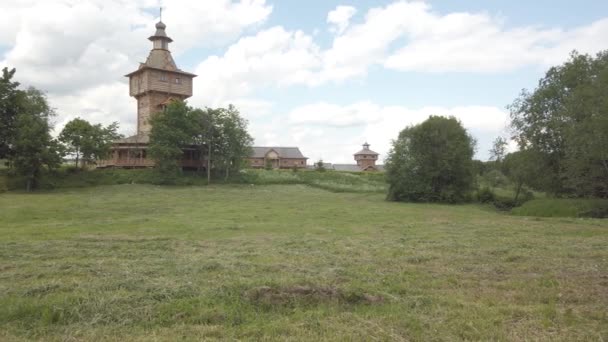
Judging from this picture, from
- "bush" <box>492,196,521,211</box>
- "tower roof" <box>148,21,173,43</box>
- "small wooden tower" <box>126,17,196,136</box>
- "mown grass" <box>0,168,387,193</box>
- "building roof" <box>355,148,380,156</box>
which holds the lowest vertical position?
"bush" <box>492,196,521,211</box>

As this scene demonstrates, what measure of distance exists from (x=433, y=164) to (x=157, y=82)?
122 ft

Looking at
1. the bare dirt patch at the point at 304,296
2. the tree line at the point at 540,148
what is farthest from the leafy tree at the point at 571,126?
the bare dirt patch at the point at 304,296

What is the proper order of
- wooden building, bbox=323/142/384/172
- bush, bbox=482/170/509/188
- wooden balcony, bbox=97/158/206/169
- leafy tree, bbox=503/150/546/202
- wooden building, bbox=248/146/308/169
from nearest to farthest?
leafy tree, bbox=503/150/546/202
bush, bbox=482/170/509/188
wooden balcony, bbox=97/158/206/169
wooden building, bbox=248/146/308/169
wooden building, bbox=323/142/384/172

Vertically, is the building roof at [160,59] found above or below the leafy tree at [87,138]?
above

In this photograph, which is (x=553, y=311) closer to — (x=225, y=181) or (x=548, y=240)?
(x=548, y=240)

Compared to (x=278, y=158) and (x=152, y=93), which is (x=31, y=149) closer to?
(x=152, y=93)

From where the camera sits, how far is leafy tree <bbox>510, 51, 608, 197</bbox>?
96.4 feet

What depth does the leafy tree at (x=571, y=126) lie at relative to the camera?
29.4 metres

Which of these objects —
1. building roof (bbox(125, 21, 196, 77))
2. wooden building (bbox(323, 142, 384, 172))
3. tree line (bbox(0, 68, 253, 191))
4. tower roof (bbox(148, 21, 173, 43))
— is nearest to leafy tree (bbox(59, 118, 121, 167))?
tree line (bbox(0, 68, 253, 191))

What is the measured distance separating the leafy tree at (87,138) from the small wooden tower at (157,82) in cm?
769

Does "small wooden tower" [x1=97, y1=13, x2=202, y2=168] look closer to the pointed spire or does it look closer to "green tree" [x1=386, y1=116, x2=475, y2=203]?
the pointed spire

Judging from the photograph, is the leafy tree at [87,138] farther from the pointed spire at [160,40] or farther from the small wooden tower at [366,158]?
the small wooden tower at [366,158]

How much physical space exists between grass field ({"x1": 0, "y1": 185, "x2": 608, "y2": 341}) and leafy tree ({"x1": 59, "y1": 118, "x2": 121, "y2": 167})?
3520 centimetres

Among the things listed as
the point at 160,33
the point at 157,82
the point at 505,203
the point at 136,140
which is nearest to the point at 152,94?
the point at 157,82
